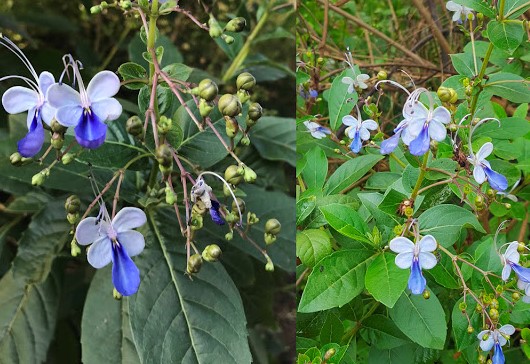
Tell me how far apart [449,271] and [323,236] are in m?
0.13

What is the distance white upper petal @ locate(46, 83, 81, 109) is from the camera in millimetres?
463

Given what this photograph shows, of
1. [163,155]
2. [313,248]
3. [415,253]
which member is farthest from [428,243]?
[163,155]

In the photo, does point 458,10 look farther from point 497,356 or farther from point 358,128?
point 497,356

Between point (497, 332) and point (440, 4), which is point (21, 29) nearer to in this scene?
point (440, 4)

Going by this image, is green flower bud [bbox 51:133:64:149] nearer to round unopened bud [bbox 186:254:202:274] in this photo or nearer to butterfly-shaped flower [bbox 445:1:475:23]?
round unopened bud [bbox 186:254:202:274]

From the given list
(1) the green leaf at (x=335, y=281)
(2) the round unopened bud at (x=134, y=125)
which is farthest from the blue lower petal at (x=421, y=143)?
(2) the round unopened bud at (x=134, y=125)

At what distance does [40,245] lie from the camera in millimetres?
746

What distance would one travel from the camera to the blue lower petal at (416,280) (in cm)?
47

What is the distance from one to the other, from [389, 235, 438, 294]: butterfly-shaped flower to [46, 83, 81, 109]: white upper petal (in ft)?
0.90

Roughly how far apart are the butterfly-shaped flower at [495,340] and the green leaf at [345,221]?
5.1 inches

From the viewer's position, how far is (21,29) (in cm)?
107

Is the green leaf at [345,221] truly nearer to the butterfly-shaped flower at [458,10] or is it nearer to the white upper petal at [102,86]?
the white upper petal at [102,86]

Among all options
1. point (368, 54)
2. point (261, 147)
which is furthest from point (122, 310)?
point (368, 54)

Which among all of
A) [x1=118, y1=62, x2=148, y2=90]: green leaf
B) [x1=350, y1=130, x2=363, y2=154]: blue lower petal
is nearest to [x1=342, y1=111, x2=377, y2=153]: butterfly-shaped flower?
[x1=350, y1=130, x2=363, y2=154]: blue lower petal
